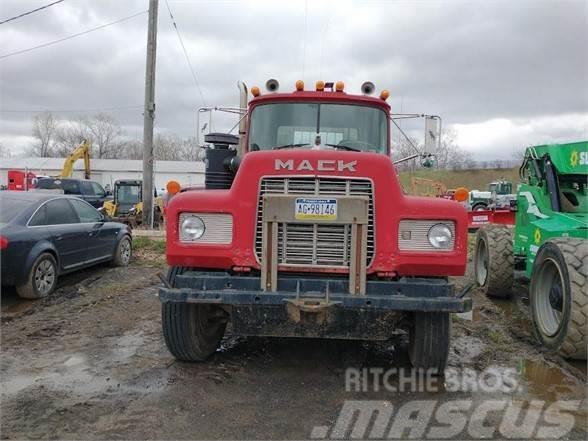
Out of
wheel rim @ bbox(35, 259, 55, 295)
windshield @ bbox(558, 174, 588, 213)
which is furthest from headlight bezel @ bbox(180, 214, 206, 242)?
windshield @ bbox(558, 174, 588, 213)

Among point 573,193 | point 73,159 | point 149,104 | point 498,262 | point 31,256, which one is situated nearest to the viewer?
point 573,193

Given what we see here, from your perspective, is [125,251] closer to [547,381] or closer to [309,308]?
[309,308]

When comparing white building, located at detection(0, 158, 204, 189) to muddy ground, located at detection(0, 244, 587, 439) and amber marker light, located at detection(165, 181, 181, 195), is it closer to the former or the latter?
muddy ground, located at detection(0, 244, 587, 439)

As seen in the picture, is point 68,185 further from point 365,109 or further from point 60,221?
point 365,109

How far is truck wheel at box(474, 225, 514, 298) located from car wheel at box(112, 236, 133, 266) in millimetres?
6631

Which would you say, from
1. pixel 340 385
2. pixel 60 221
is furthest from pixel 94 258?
pixel 340 385

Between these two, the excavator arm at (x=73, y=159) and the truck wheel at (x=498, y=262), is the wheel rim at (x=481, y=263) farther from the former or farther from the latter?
the excavator arm at (x=73, y=159)

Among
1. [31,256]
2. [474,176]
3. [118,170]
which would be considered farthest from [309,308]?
[474,176]

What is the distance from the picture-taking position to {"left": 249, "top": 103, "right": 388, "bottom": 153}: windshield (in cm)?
530

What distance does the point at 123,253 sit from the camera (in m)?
9.87

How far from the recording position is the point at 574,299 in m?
4.61

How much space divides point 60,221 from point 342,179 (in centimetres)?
566

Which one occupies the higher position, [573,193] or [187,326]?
[573,193]

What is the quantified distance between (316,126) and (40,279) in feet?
15.3
